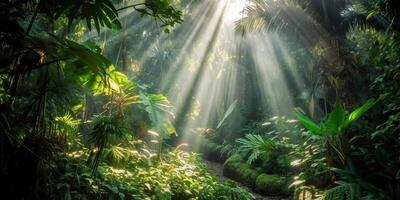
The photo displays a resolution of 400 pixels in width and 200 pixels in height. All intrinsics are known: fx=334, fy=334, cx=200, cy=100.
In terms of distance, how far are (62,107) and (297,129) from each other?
8714 mm

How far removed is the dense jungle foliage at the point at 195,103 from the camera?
353 centimetres

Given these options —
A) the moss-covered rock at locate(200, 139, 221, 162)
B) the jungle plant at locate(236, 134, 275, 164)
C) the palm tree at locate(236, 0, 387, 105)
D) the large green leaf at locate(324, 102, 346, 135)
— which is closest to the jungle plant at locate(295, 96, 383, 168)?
the large green leaf at locate(324, 102, 346, 135)

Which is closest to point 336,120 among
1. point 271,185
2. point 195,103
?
point 271,185

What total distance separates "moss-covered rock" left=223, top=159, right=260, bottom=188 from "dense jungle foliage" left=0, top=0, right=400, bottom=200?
7 centimetres

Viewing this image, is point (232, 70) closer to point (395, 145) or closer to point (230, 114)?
point (230, 114)

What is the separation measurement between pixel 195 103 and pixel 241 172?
6011mm

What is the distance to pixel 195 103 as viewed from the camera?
1619 centimetres

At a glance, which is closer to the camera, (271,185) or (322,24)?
(271,185)

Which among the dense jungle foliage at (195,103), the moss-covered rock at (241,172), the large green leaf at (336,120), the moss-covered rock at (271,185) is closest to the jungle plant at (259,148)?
the dense jungle foliage at (195,103)

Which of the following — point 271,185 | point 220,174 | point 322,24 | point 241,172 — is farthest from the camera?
point 220,174

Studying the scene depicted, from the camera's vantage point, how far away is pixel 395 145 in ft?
18.6

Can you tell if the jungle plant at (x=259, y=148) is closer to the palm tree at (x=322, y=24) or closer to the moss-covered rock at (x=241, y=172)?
the moss-covered rock at (x=241, y=172)

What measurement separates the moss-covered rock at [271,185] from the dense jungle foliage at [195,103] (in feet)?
0.11

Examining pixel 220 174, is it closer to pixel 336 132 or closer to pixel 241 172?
pixel 241 172
